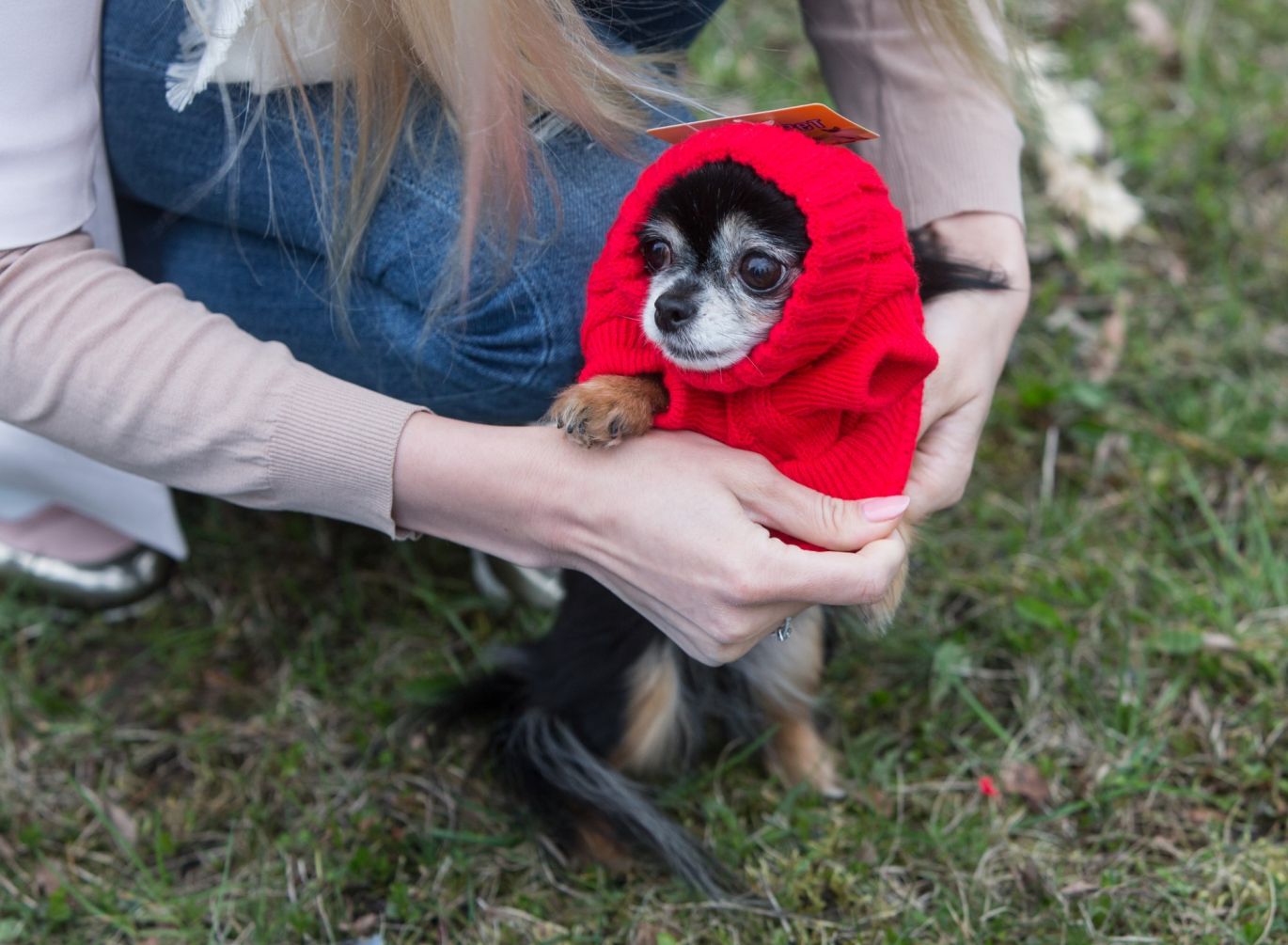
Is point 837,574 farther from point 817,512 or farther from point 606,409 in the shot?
point 606,409

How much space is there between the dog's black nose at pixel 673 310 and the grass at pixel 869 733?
0.59 m

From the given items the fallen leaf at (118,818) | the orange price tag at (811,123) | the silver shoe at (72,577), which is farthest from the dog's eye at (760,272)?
the silver shoe at (72,577)

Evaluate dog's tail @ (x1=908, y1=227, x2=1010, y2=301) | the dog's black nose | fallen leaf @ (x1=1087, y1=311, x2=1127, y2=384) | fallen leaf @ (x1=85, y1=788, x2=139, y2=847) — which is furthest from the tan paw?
fallen leaf @ (x1=1087, y1=311, x2=1127, y2=384)

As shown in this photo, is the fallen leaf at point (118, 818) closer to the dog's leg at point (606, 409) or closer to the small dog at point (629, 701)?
the small dog at point (629, 701)

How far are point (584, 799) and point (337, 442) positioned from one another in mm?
611

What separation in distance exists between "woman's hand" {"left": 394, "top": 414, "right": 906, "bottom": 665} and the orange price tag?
332 millimetres

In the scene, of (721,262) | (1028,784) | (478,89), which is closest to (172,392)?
(478,89)

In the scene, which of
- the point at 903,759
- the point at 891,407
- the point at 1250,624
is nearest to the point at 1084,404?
the point at 1250,624

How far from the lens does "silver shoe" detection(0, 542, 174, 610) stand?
201 cm

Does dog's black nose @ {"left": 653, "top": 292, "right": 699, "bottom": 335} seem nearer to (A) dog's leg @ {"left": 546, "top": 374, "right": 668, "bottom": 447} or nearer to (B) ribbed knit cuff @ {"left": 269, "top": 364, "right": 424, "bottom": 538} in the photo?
(A) dog's leg @ {"left": 546, "top": 374, "right": 668, "bottom": 447}

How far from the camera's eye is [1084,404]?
2260 millimetres

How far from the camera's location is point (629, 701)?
158cm

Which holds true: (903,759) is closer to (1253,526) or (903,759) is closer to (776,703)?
(776,703)

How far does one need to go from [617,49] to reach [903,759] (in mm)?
1099
